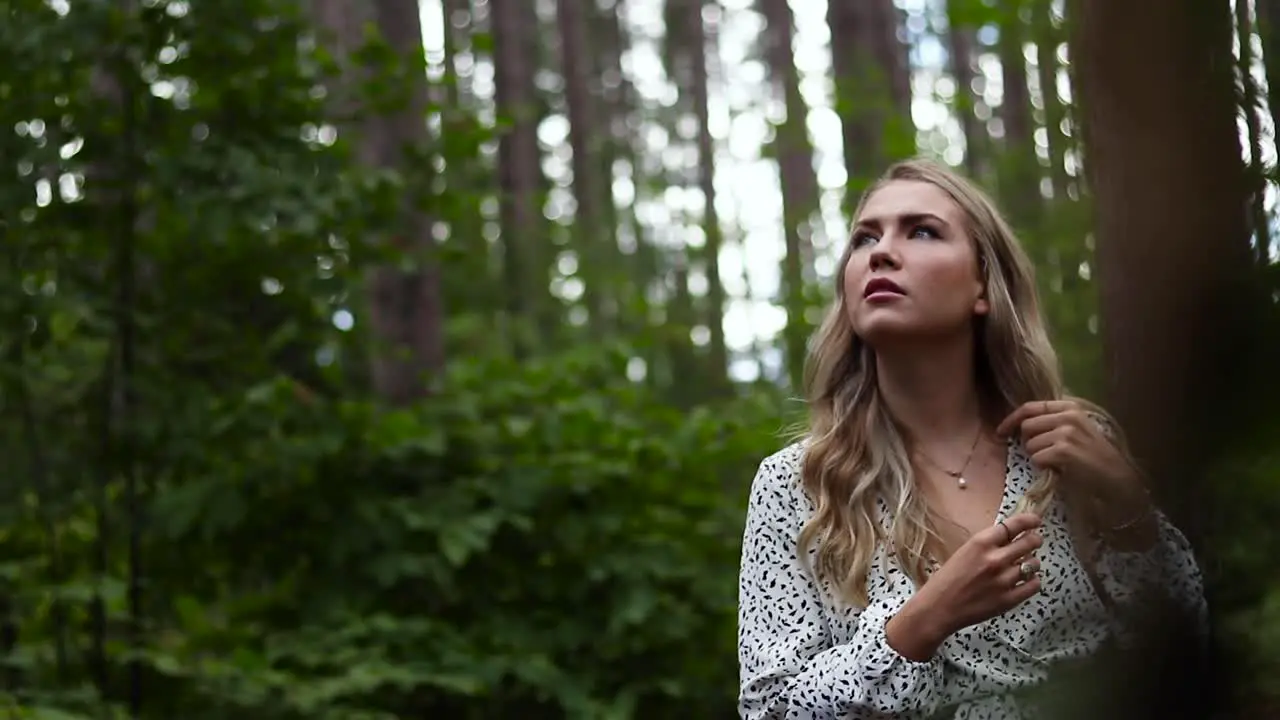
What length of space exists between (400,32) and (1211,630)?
738 centimetres

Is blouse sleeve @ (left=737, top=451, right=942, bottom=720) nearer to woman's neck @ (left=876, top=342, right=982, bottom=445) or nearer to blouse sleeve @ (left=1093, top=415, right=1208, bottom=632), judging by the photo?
woman's neck @ (left=876, top=342, right=982, bottom=445)

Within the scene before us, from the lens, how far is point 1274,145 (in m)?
1.14

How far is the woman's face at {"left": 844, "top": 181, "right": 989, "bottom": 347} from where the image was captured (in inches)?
94.6

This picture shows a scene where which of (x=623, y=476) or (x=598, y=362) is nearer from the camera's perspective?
(x=623, y=476)

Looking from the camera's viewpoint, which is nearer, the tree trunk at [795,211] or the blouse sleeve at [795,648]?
the blouse sleeve at [795,648]

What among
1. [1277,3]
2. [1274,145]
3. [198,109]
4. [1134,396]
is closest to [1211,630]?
[1134,396]

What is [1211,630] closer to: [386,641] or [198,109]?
[386,641]

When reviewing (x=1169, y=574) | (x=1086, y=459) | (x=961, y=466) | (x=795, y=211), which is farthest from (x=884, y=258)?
(x=795, y=211)

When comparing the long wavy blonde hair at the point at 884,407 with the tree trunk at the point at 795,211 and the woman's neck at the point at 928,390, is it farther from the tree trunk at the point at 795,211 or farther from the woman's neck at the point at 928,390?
the tree trunk at the point at 795,211

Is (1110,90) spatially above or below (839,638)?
above

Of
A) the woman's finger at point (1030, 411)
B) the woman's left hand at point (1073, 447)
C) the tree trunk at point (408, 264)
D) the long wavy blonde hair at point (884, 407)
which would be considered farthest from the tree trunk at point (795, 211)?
the tree trunk at point (408, 264)

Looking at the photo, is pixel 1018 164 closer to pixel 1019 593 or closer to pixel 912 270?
pixel 912 270

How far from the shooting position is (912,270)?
2.41m

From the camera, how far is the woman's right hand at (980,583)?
204cm
